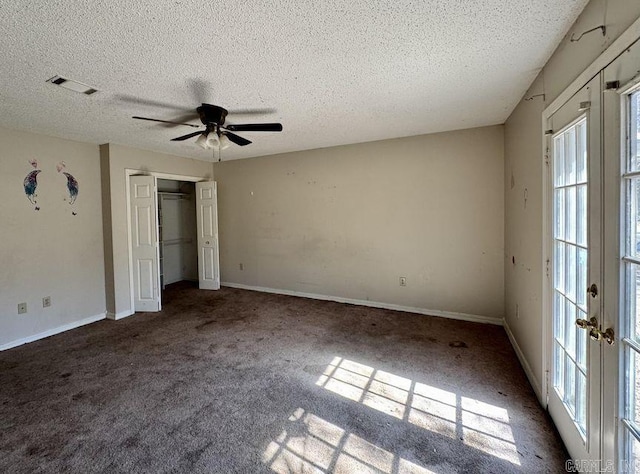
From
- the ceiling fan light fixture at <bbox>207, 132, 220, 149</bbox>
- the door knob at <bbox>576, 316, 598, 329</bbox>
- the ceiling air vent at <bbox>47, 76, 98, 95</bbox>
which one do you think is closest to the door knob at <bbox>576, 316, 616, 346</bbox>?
the door knob at <bbox>576, 316, 598, 329</bbox>

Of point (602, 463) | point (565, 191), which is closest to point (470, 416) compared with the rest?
point (602, 463)

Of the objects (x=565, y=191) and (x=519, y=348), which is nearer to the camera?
(x=565, y=191)

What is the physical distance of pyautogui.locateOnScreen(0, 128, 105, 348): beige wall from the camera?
10.7ft

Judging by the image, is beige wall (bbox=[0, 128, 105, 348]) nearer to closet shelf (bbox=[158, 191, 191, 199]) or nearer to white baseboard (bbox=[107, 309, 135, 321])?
white baseboard (bbox=[107, 309, 135, 321])

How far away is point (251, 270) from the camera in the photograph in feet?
17.7

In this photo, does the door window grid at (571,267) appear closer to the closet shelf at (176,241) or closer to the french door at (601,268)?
the french door at (601,268)

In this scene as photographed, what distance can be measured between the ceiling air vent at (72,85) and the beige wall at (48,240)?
5.75 feet

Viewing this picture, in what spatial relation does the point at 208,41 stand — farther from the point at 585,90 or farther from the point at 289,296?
the point at 289,296

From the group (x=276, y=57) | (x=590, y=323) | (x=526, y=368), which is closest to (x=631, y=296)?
(x=590, y=323)

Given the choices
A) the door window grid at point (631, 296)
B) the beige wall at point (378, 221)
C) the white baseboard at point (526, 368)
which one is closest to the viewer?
the door window grid at point (631, 296)

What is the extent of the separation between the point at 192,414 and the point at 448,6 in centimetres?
295

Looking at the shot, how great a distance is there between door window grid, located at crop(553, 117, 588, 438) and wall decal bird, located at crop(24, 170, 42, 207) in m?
5.13

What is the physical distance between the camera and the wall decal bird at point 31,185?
3371 millimetres

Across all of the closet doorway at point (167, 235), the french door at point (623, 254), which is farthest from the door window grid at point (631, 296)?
the closet doorway at point (167, 235)
